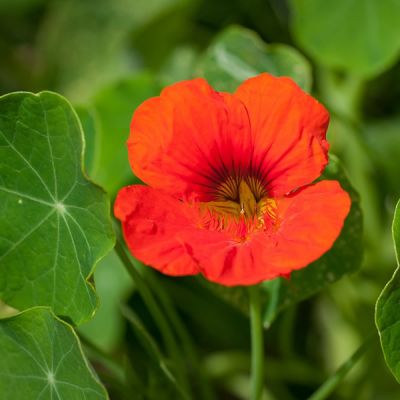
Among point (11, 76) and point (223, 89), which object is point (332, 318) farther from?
point (11, 76)

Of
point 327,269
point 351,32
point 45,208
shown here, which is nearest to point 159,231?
point 45,208

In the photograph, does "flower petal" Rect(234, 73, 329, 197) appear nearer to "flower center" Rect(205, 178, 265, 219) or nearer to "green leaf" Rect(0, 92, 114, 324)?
"flower center" Rect(205, 178, 265, 219)

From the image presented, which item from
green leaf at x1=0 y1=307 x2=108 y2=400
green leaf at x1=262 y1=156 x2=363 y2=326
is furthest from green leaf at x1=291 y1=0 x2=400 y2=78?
green leaf at x1=0 y1=307 x2=108 y2=400

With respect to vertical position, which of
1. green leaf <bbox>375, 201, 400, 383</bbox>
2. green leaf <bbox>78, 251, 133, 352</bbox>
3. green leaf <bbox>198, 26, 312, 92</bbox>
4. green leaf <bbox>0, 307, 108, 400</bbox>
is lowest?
green leaf <bbox>78, 251, 133, 352</bbox>

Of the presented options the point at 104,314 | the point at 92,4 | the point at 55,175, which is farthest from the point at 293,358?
the point at 92,4

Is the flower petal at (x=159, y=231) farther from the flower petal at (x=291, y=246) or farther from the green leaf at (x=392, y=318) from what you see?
the green leaf at (x=392, y=318)

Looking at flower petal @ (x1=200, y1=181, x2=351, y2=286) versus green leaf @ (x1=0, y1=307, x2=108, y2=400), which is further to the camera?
green leaf @ (x1=0, y1=307, x2=108, y2=400)

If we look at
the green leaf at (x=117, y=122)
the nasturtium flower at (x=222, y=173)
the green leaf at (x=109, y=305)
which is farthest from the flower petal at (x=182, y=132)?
the green leaf at (x=109, y=305)

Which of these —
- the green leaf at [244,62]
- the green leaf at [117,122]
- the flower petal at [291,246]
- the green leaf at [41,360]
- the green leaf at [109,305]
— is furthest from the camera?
the green leaf at [109,305]
